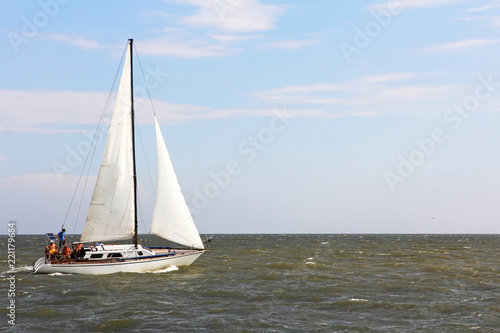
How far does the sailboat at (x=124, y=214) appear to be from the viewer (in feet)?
126

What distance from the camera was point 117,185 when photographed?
3959cm

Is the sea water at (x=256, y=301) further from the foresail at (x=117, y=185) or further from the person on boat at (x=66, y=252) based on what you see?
the foresail at (x=117, y=185)

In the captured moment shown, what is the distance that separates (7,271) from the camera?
45156mm

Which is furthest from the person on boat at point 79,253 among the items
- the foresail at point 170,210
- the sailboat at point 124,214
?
the foresail at point 170,210

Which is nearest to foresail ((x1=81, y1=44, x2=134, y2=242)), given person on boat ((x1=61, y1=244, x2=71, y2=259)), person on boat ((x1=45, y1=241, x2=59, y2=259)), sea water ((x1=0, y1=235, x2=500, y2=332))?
person on boat ((x1=61, y1=244, x2=71, y2=259))

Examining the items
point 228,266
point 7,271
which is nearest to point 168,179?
point 228,266

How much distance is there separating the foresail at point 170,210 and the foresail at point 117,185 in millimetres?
2029

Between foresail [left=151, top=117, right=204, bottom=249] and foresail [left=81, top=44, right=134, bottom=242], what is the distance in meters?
2.03

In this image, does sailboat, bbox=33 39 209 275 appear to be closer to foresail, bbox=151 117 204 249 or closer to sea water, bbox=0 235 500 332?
foresail, bbox=151 117 204 249

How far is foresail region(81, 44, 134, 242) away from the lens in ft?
128

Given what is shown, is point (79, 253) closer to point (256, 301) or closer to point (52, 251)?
point (52, 251)

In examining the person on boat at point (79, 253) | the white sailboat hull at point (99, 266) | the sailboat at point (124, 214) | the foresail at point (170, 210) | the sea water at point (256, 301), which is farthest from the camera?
the foresail at point (170, 210)

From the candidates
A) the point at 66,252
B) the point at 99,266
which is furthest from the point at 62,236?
the point at 99,266

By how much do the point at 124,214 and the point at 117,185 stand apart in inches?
84.4
